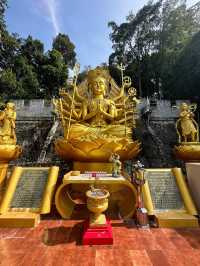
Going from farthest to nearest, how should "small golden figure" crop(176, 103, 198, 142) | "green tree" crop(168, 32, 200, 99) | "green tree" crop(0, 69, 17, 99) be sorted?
"green tree" crop(0, 69, 17, 99) → "green tree" crop(168, 32, 200, 99) → "small golden figure" crop(176, 103, 198, 142)

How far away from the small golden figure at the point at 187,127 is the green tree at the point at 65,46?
22029 mm

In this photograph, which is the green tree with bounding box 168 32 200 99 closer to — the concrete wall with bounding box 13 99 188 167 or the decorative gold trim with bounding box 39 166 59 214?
the concrete wall with bounding box 13 99 188 167

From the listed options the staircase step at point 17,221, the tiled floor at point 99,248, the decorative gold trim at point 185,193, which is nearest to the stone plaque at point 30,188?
the staircase step at point 17,221

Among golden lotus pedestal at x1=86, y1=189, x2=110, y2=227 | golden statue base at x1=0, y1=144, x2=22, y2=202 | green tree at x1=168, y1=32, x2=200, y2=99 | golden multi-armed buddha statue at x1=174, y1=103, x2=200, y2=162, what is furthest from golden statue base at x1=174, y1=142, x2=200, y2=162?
green tree at x1=168, y1=32, x2=200, y2=99

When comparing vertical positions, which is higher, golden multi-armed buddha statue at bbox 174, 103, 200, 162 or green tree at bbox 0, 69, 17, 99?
green tree at bbox 0, 69, 17, 99

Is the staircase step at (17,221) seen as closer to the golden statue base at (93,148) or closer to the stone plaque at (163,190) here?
the golden statue base at (93,148)

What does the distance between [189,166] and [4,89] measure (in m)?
14.5

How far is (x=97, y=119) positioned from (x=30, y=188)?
2.40 meters

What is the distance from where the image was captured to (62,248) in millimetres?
2541

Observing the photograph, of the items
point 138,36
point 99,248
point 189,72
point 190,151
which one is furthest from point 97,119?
point 138,36

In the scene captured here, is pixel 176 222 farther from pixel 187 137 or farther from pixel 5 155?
pixel 5 155

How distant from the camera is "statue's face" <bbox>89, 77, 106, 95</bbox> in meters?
5.84

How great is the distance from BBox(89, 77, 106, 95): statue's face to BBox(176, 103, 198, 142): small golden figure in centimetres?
197

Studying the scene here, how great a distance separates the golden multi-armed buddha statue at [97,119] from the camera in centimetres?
444
